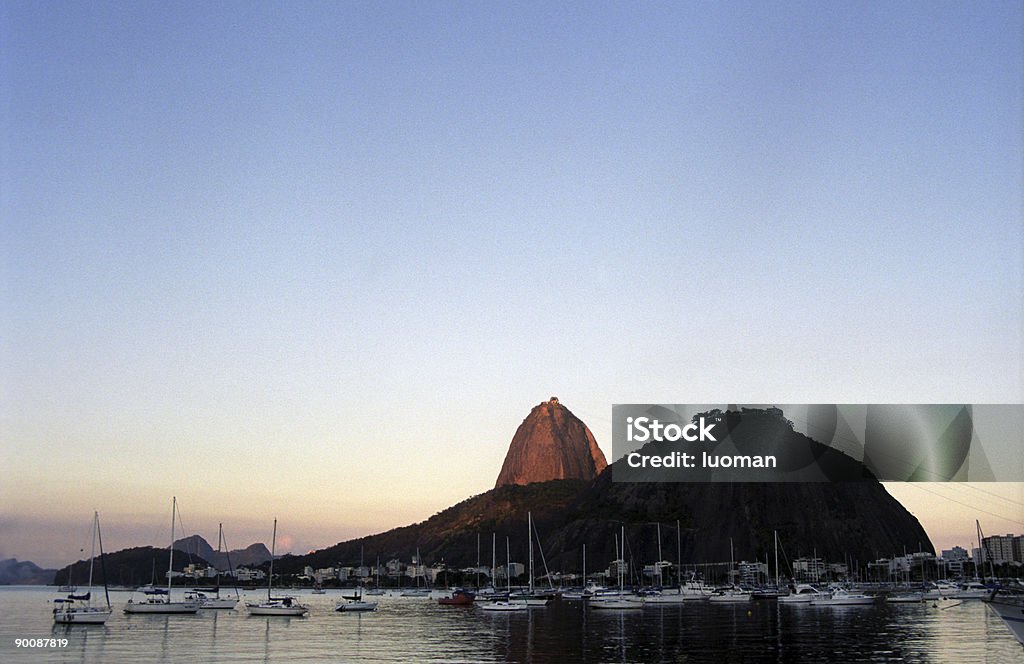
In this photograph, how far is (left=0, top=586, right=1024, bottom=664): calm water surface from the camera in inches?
2035

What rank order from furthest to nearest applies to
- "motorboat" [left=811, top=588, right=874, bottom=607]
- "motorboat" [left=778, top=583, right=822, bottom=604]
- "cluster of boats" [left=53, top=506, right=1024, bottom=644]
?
"motorboat" [left=778, top=583, right=822, bottom=604], "motorboat" [left=811, top=588, right=874, bottom=607], "cluster of boats" [left=53, top=506, right=1024, bottom=644]

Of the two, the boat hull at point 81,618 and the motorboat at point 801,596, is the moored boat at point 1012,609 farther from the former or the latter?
the motorboat at point 801,596

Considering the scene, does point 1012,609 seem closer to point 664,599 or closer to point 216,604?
point 664,599

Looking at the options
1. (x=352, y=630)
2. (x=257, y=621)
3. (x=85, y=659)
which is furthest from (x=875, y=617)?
(x=85, y=659)

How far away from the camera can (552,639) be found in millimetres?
63594

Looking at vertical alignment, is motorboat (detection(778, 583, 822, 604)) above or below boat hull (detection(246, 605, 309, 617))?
below

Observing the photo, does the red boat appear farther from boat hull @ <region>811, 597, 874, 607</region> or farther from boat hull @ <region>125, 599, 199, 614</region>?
boat hull @ <region>811, 597, 874, 607</region>

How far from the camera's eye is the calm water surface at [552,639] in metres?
51.7

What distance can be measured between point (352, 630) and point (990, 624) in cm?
5585

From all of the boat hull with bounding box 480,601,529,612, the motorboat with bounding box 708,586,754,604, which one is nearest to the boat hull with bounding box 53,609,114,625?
the boat hull with bounding box 480,601,529,612

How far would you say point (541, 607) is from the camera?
12262 cm

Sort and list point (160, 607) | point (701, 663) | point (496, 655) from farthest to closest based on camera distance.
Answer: point (160, 607) < point (496, 655) < point (701, 663)

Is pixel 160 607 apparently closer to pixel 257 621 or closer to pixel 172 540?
pixel 172 540

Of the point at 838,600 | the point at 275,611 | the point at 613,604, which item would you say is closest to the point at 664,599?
the point at 613,604
